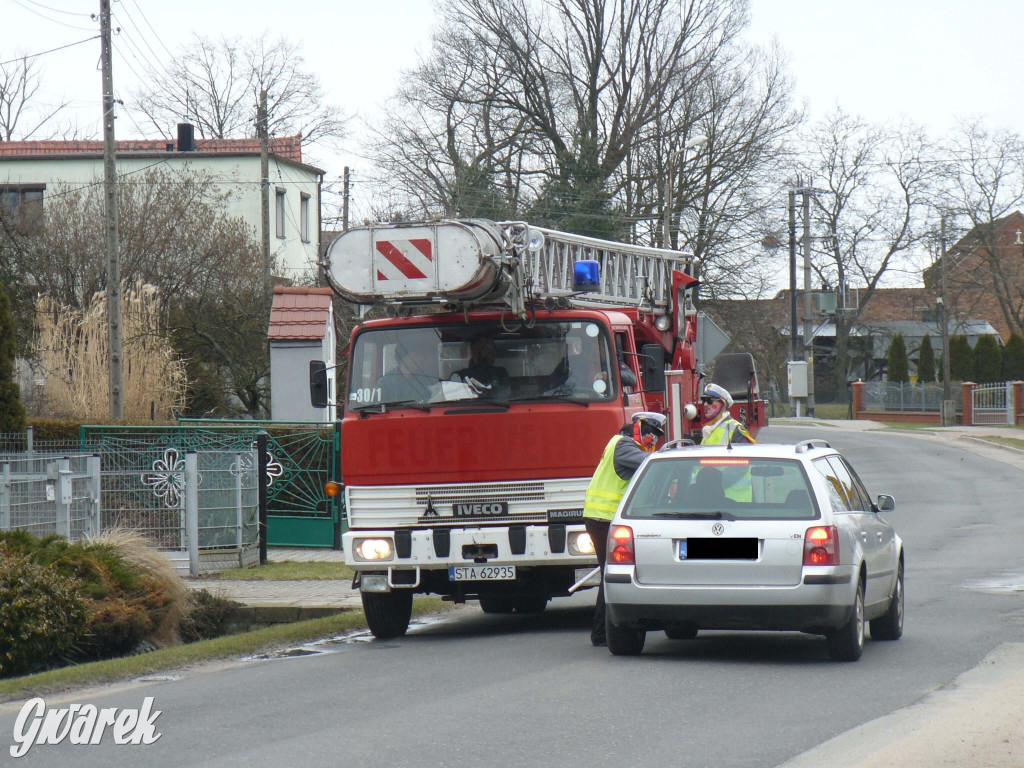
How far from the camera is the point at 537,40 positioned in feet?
140

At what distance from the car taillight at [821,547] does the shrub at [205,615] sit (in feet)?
20.9

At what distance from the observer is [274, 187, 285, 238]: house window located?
47406 millimetres

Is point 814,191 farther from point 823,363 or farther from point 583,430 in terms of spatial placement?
point 583,430

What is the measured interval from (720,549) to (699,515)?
0.27 metres

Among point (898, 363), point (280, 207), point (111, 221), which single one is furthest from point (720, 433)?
point (898, 363)

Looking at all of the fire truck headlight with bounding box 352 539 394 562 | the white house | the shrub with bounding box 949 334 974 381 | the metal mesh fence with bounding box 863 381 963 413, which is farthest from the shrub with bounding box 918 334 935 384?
the fire truck headlight with bounding box 352 539 394 562

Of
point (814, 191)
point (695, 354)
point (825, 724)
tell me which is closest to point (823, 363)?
point (814, 191)

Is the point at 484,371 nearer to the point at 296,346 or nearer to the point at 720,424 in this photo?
the point at 720,424

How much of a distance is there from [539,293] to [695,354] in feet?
16.0

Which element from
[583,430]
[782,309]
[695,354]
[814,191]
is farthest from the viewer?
[782,309]

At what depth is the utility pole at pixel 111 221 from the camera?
76.6 ft

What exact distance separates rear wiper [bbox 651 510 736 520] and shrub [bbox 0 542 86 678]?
4842 mm

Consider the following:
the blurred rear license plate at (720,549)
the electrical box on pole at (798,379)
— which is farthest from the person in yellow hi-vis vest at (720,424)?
the electrical box on pole at (798,379)

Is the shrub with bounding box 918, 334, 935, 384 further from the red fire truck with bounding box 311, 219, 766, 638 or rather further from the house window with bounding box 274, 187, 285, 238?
the red fire truck with bounding box 311, 219, 766, 638
